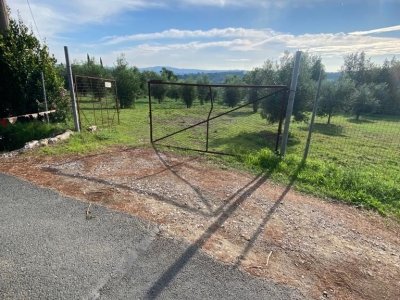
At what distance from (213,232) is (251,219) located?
2.36ft

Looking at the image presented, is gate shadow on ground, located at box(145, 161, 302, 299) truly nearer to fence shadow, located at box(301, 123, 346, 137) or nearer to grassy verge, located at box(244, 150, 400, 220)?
grassy verge, located at box(244, 150, 400, 220)

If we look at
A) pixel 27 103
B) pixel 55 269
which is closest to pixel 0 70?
pixel 27 103

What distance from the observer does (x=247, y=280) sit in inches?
109

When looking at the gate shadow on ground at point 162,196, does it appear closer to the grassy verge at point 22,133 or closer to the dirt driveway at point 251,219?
the dirt driveway at point 251,219

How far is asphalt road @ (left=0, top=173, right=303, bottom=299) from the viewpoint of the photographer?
102 inches

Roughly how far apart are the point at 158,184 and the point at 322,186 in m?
3.30

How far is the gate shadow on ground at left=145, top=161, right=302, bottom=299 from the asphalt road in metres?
0.01

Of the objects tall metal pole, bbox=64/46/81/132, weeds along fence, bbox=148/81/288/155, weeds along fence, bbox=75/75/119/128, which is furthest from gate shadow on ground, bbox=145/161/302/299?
weeds along fence, bbox=75/75/119/128

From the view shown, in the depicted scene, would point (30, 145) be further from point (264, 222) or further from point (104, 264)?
point (264, 222)

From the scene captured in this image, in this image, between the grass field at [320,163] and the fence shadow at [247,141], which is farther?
the fence shadow at [247,141]

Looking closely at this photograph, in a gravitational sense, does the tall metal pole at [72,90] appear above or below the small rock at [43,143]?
above

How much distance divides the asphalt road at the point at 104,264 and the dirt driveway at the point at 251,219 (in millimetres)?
229

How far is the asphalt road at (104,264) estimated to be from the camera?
2580 millimetres

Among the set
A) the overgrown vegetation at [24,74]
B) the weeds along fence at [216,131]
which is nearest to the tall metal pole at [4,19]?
the overgrown vegetation at [24,74]
